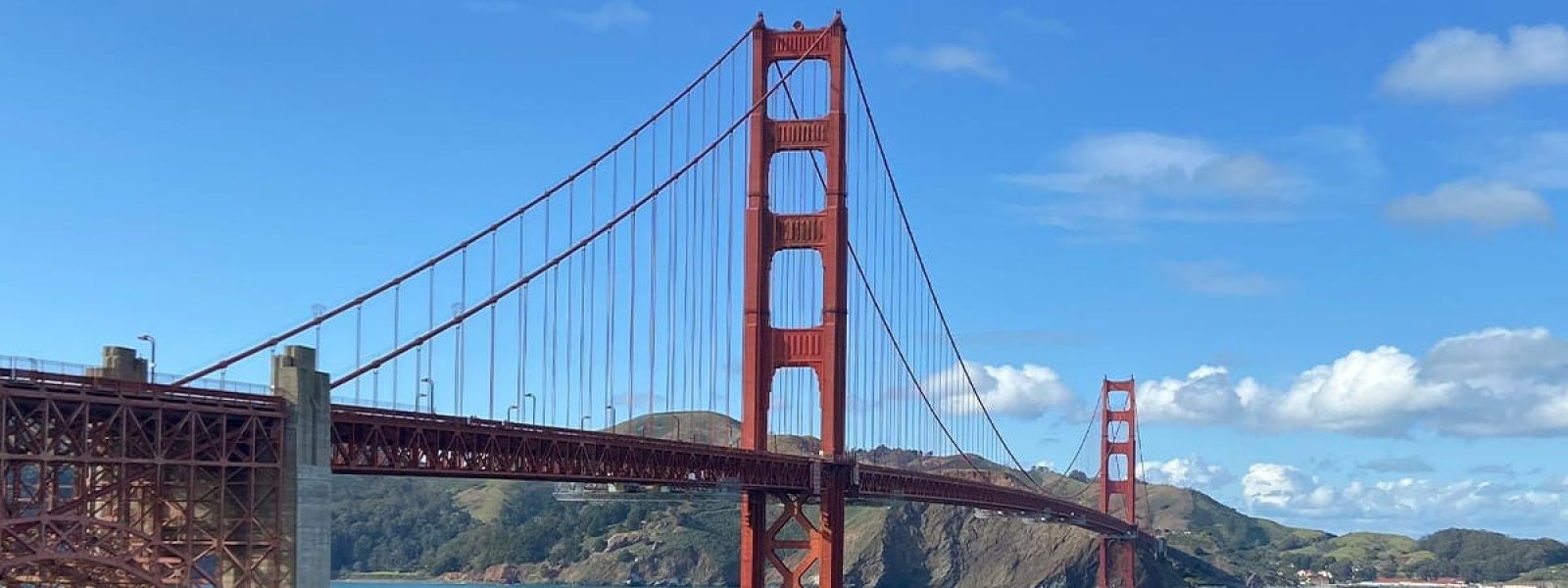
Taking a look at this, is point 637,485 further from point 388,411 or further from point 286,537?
point 286,537

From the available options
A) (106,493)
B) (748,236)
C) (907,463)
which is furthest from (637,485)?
(907,463)

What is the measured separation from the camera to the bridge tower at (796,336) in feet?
242

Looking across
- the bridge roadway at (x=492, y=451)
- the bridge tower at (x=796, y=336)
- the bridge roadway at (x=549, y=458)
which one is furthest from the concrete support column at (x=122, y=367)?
the bridge tower at (x=796, y=336)

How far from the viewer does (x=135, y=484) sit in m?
38.7

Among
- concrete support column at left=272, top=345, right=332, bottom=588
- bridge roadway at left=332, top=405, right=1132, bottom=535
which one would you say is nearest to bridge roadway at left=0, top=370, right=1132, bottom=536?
bridge roadway at left=332, top=405, right=1132, bottom=535

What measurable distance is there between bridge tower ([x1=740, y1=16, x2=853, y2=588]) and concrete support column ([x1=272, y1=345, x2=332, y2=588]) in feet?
104

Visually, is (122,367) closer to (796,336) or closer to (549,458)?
(549,458)

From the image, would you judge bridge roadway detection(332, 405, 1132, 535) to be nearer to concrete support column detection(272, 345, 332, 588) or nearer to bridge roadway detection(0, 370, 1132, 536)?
bridge roadway detection(0, 370, 1132, 536)

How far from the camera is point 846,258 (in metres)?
75.9

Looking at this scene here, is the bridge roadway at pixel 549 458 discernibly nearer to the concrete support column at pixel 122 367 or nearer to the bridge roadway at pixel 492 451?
the bridge roadway at pixel 492 451

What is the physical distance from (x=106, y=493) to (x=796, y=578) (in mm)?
40560

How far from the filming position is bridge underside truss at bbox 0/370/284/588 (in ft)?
118

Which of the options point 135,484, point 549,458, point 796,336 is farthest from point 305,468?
point 796,336

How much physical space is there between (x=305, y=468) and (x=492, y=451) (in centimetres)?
979
